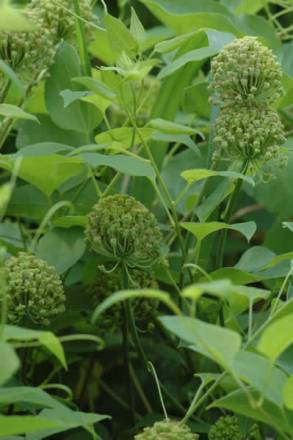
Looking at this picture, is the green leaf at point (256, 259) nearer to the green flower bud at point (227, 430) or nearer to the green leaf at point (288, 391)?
the green flower bud at point (227, 430)

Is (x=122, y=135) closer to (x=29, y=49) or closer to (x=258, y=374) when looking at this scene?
(x=29, y=49)

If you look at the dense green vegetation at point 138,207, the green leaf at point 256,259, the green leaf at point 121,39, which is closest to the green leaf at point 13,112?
the dense green vegetation at point 138,207

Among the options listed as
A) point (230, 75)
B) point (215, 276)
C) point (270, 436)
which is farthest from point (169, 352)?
point (230, 75)

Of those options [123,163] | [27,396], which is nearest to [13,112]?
[123,163]

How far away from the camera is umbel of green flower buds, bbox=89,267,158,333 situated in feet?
2.89

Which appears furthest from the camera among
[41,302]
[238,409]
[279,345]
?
[41,302]

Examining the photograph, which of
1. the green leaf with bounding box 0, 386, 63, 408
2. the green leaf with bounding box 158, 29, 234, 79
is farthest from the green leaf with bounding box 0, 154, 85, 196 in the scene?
the green leaf with bounding box 0, 386, 63, 408

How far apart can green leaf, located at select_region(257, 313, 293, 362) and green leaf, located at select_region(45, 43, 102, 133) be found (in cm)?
41

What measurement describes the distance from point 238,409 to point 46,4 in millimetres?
406

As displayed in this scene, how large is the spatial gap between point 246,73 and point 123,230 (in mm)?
157

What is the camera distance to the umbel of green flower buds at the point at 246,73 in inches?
31.1

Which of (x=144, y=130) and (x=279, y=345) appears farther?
(x=144, y=130)

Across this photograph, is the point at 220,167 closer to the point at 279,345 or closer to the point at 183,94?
the point at 183,94

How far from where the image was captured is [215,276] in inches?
32.4
